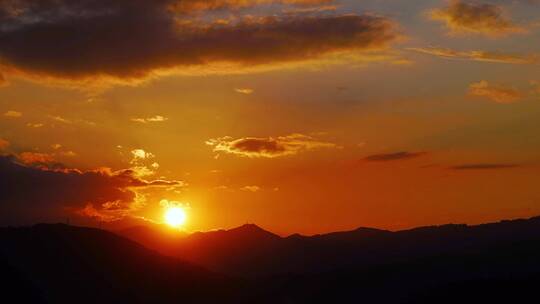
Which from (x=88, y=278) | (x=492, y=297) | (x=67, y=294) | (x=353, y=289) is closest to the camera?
(x=492, y=297)

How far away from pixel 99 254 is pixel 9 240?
25.5 m

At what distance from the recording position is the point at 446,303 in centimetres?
11281

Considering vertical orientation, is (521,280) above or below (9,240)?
below

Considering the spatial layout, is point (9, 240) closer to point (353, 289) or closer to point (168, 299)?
point (168, 299)

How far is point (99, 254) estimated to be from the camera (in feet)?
648

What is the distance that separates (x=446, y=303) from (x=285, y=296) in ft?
251

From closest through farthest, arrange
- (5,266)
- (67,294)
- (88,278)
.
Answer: (5,266) → (67,294) → (88,278)

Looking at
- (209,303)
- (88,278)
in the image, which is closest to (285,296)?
(209,303)

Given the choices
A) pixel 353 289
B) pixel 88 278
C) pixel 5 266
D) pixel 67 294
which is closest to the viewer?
pixel 5 266

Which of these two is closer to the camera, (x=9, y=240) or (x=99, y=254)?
Result: (x=9, y=240)

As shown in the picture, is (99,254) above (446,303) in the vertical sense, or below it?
above

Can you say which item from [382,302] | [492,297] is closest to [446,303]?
[492,297]

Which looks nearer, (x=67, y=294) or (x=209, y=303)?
(x=67, y=294)

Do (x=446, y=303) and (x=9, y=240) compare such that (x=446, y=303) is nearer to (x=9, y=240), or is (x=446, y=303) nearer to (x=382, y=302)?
(x=382, y=302)
